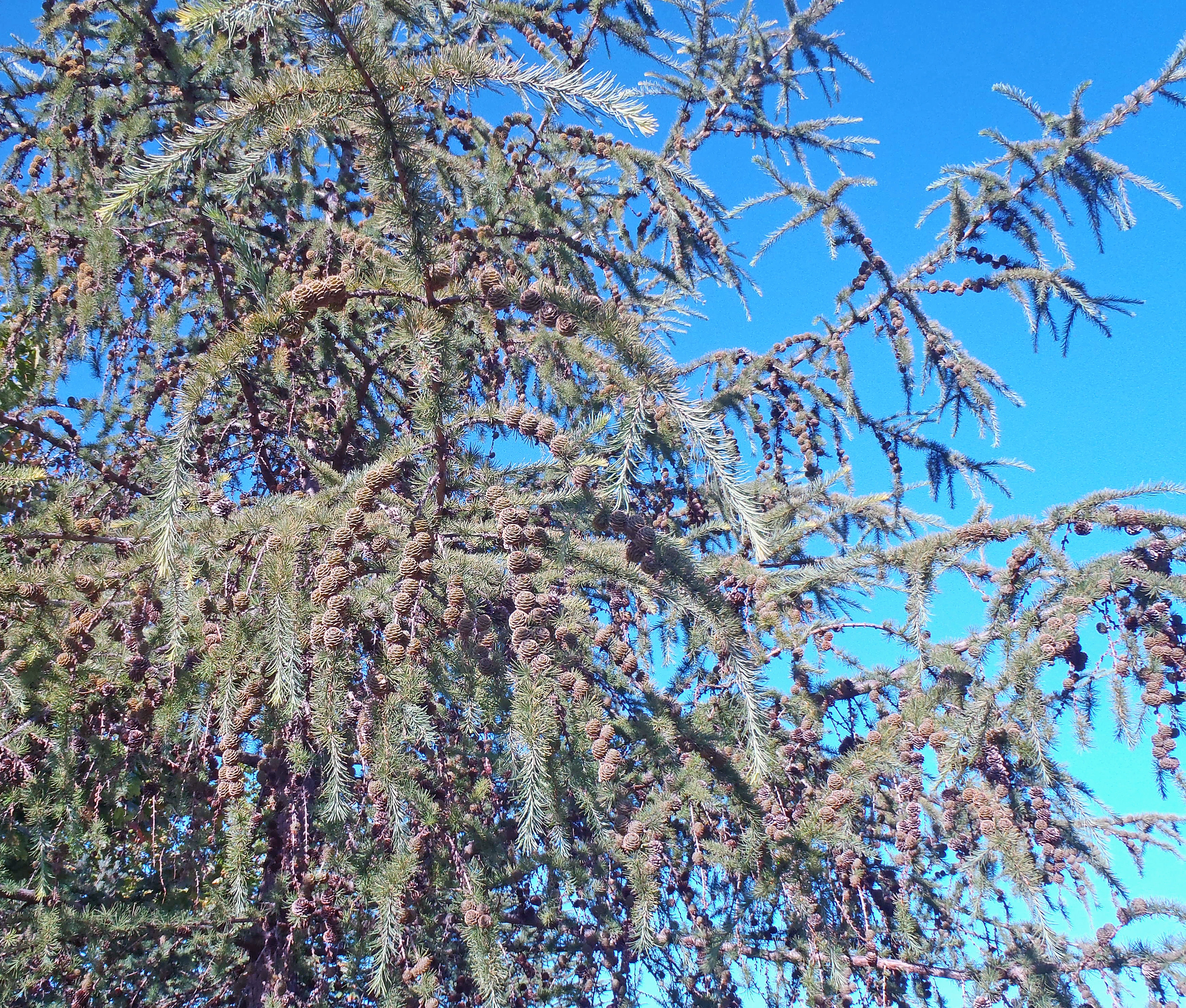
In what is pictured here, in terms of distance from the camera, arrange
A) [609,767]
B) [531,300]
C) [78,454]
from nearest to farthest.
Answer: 1. [531,300]
2. [609,767]
3. [78,454]

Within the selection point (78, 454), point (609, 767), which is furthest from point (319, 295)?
point (78, 454)

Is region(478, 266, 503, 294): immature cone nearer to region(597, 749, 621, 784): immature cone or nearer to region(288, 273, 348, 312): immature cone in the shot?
region(288, 273, 348, 312): immature cone

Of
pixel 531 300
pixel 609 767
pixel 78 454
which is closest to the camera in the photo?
pixel 531 300

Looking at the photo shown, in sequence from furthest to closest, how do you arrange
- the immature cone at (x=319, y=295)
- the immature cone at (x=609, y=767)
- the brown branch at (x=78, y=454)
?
the brown branch at (x=78, y=454) → the immature cone at (x=609, y=767) → the immature cone at (x=319, y=295)

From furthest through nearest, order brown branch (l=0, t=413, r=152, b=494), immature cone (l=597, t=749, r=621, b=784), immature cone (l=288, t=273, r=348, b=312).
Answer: brown branch (l=0, t=413, r=152, b=494)
immature cone (l=597, t=749, r=621, b=784)
immature cone (l=288, t=273, r=348, b=312)

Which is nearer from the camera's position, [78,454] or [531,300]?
[531,300]

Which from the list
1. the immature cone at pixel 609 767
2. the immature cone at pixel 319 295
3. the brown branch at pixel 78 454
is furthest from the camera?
the brown branch at pixel 78 454

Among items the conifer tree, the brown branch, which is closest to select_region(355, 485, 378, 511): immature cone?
the conifer tree

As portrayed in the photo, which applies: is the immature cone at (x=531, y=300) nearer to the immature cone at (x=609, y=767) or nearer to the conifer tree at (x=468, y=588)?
the conifer tree at (x=468, y=588)

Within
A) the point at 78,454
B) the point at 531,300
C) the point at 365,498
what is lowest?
the point at 365,498

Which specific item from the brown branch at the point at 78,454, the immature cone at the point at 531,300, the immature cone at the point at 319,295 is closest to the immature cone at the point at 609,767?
the immature cone at the point at 531,300

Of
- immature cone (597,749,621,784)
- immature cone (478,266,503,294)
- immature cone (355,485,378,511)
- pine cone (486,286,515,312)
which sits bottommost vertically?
immature cone (597,749,621,784)

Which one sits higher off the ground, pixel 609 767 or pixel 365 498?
pixel 365 498

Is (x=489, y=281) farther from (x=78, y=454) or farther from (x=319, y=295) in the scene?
(x=78, y=454)
